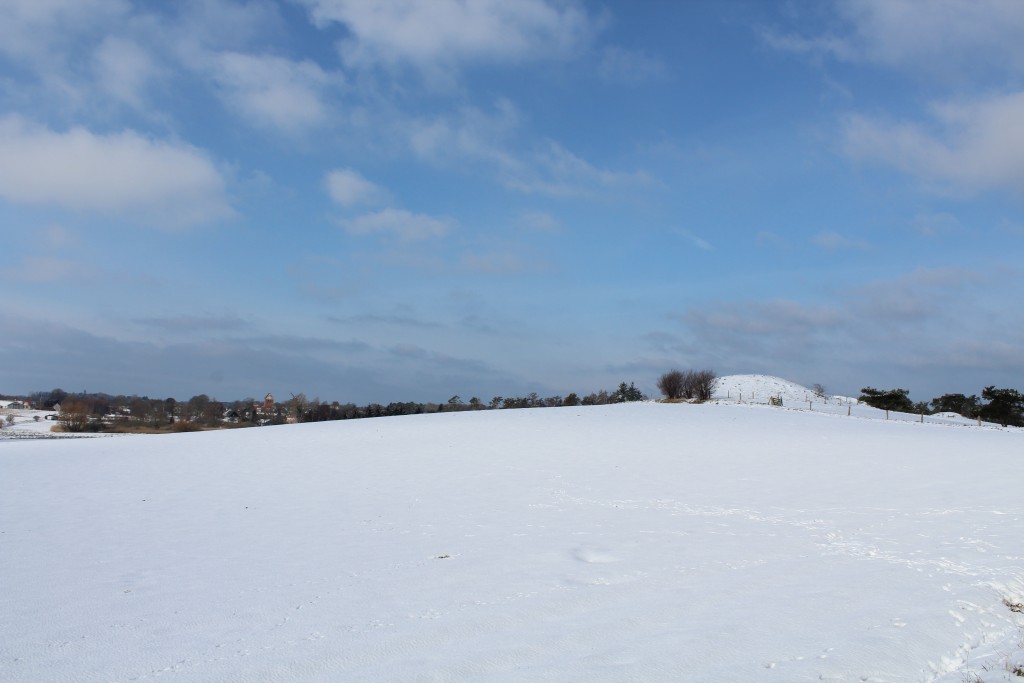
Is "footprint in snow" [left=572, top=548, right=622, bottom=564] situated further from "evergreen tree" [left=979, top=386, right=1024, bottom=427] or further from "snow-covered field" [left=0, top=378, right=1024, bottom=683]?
"evergreen tree" [left=979, top=386, right=1024, bottom=427]

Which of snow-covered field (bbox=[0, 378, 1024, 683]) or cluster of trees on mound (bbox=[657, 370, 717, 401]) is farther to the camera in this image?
cluster of trees on mound (bbox=[657, 370, 717, 401])

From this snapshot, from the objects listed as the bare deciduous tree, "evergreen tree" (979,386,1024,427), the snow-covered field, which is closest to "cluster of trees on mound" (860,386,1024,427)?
"evergreen tree" (979,386,1024,427)

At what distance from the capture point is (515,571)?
390 inches

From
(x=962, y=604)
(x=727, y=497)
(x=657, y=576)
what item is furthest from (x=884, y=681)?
(x=727, y=497)

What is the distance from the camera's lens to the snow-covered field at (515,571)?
6.48 meters

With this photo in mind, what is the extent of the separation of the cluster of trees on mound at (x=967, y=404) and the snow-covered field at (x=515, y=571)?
51159 millimetres

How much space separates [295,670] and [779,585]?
6.29 metres

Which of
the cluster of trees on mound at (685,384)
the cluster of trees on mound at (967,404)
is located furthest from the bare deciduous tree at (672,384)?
the cluster of trees on mound at (967,404)

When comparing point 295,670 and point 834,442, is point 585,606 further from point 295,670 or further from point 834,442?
point 834,442

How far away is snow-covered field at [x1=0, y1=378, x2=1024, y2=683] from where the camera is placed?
6.48 m

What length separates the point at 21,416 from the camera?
90.4 meters

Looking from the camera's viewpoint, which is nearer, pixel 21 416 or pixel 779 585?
pixel 779 585

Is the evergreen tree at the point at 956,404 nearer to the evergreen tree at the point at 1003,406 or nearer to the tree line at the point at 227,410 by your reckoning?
the evergreen tree at the point at 1003,406

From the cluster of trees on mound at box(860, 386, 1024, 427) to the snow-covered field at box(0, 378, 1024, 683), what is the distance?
5116cm
